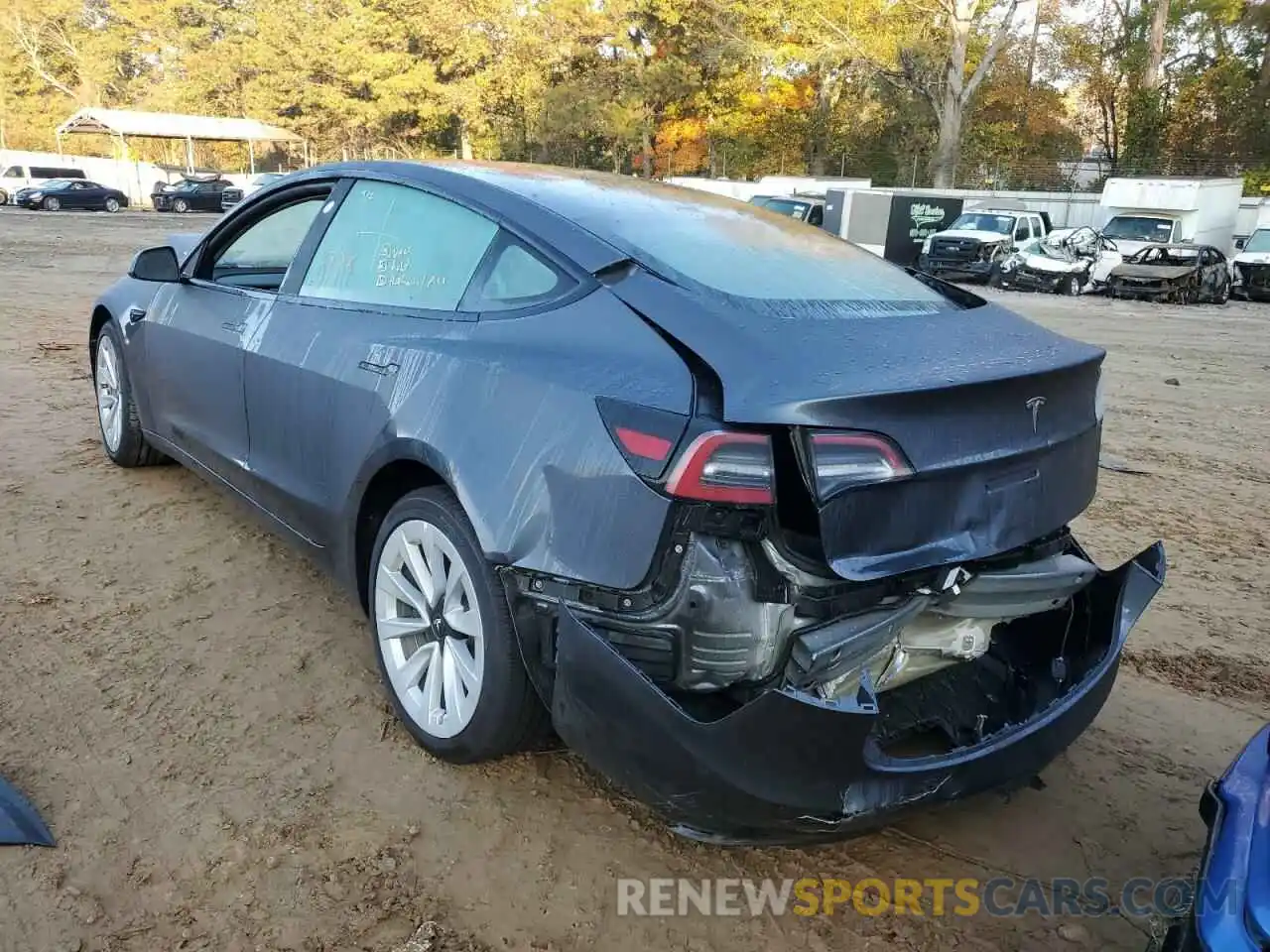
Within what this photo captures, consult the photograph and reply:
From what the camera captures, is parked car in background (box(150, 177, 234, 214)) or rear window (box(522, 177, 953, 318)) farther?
parked car in background (box(150, 177, 234, 214))

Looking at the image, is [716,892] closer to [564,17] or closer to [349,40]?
[564,17]

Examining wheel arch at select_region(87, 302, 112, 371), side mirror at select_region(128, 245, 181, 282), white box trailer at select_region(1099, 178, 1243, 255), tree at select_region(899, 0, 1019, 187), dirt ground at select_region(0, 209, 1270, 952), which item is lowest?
dirt ground at select_region(0, 209, 1270, 952)

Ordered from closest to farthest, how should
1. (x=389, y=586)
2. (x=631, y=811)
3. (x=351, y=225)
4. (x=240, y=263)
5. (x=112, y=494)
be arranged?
(x=631, y=811) → (x=389, y=586) → (x=351, y=225) → (x=240, y=263) → (x=112, y=494)

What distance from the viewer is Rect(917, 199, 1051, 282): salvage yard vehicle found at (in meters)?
20.9

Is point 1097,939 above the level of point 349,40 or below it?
below

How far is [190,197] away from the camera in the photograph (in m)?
34.6

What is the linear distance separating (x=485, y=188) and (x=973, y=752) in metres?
2.00

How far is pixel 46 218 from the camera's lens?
90.0 ft

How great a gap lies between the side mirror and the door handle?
169 centimetres

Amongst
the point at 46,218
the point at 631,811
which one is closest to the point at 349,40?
the point at 46,218

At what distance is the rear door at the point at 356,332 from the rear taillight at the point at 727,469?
0.75 metres

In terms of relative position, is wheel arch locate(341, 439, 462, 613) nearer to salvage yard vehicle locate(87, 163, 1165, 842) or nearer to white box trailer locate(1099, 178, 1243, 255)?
salvage yard vehicle locate(87, 163, 1165, 842)

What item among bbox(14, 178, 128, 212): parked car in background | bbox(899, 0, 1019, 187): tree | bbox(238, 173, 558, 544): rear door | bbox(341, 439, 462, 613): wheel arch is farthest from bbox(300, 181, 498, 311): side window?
bbox(14, 178, 128, 212): parked car in background

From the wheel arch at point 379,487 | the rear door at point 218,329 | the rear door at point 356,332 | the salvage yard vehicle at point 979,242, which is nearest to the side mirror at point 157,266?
the rear door at point 218,329
